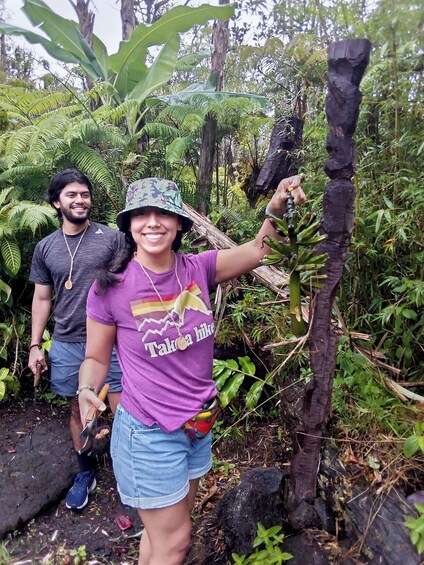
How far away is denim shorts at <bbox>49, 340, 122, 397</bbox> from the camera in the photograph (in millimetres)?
2877

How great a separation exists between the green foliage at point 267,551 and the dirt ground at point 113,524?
307mm

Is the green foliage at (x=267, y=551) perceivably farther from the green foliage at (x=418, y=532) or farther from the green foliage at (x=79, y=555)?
the green foliage at (x=79, y=555)

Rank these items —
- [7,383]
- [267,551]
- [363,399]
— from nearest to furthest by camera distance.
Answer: [267,551], [363,399], [7,383]

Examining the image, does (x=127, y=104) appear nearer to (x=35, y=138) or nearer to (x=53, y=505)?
(x=35, y=138)

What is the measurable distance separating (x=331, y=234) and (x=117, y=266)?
90 cm

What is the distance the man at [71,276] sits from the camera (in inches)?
113

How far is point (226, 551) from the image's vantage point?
2.40 meters

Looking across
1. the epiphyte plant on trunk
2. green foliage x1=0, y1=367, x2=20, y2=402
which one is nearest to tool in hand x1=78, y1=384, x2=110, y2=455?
the epiphyte plant on trunk

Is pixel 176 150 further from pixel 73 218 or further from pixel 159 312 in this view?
pixel 159 312

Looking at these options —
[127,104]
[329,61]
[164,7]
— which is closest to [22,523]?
[329,61]

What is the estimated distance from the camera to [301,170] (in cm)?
377

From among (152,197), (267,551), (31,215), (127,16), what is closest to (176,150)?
(31,215)

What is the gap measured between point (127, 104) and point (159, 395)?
13.5ft

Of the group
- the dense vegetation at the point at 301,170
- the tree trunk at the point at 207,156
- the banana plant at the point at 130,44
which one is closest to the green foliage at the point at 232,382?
the dense vegetation at the point at 301,170
